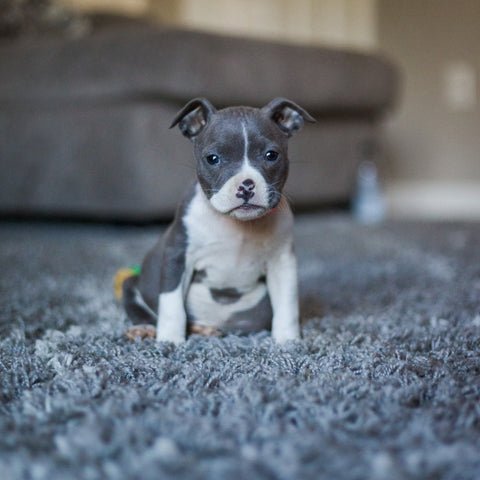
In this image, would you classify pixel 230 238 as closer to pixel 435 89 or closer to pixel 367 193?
pixel 367 193

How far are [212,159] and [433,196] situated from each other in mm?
3365

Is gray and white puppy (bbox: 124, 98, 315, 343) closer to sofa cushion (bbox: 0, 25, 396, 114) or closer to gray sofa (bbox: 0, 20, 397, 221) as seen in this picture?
gray sofa (bbox: 0, 20, 397, 221)

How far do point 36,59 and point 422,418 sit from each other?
2.36 metres

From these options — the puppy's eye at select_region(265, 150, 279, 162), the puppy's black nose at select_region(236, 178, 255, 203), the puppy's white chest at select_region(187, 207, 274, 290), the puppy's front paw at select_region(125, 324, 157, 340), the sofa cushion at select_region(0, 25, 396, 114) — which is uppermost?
the sofa cushion at select_region(0, 25, 396, 114)

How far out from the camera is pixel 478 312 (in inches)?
49.0

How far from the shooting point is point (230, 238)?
1.08 metres

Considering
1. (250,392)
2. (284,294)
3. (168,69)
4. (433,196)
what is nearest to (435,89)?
(433,196)

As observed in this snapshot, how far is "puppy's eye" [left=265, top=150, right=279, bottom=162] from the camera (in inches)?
39.7

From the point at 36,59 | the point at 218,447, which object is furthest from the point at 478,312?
the point at 36,59

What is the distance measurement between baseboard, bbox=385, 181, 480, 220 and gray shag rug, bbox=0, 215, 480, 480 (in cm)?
266

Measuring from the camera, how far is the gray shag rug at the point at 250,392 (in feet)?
1.93

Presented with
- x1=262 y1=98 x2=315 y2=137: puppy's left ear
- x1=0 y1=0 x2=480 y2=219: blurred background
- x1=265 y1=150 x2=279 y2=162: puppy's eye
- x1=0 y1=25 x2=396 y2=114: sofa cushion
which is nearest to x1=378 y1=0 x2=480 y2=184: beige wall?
x1=0 y1=0 x2=480 y2=219: blurred background

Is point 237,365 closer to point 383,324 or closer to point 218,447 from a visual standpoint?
point 218,447

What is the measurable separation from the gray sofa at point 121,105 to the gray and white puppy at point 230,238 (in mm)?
Result: 1151
